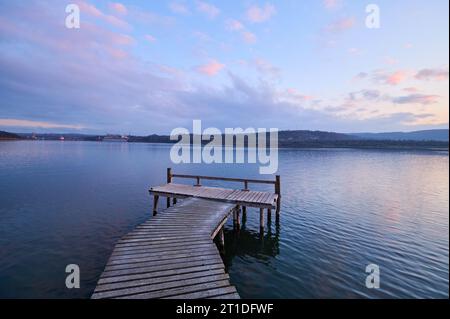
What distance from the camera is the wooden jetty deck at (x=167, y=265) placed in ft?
18.1

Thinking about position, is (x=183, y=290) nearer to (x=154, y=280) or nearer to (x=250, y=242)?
(x=154, y=280)

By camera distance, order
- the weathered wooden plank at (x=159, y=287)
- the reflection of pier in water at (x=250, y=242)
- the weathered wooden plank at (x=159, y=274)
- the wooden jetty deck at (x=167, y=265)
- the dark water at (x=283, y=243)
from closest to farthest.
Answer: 1. the weathered wooden plank at (x=159, y=287)
2. the wooden jetty deck at (x=167, y=265)
3. the weathered wooden plank at (x=159, y=274)
4. the dark water at (x=283, y=243)
5. the reflection of pier in water at (x=250, y=242)

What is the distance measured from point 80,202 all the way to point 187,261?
1694 cm

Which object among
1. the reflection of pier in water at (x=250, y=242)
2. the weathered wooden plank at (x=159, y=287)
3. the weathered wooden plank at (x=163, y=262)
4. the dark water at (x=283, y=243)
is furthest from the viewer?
the reflection of pier in water at (x=250, y=242)

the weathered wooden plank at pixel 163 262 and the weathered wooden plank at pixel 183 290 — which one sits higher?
the weathered wooden plank at pixel 163 262

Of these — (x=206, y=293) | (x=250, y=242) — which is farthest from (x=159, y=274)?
(x=250, y=242)

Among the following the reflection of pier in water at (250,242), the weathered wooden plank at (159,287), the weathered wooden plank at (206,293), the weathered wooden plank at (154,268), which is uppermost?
the weathered wooden plank at (154,268)

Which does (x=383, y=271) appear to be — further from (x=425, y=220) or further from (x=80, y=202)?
(x=80, y=202)

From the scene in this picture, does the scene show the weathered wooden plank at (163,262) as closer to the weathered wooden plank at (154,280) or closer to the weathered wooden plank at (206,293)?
the weathered wooden plank at (154,280)

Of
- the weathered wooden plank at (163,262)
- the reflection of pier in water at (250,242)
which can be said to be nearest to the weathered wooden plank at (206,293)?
the weathered wooden plank at (163,262)

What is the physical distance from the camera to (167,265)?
21.9 ft

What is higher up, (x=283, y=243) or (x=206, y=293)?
(x=206, y=293)
